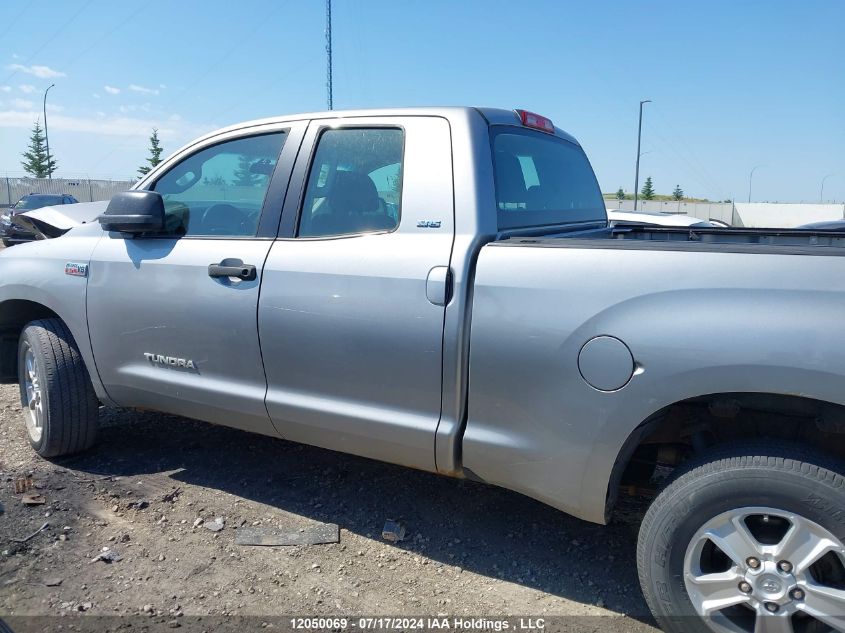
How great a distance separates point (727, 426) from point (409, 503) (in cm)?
176

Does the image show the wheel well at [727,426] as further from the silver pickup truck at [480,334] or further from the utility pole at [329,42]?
the utility pole at [329,42]

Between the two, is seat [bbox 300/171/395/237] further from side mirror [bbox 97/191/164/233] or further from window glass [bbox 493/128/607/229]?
side mirror [bbox 97/191/164/233]

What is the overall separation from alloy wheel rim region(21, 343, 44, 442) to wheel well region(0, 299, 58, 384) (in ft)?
0.84

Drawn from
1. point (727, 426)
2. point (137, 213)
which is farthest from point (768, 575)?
point (137, 213)

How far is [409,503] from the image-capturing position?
3.59m

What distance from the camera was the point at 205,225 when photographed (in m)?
3.48

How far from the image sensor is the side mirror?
11.1 ft

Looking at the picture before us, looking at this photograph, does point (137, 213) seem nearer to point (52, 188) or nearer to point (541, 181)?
point (541, 181)

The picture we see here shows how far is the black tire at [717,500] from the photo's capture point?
2.04 meters

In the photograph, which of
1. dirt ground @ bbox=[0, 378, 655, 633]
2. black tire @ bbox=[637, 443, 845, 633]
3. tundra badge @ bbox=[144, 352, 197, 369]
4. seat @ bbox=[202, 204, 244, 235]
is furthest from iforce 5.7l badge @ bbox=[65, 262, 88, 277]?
black tire @ bbox=[637, 443, 845, 633]

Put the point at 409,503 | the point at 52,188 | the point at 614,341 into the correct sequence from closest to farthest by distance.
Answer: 1. the point at 614,341
2. the point at 409,503
3. the point at 52,188

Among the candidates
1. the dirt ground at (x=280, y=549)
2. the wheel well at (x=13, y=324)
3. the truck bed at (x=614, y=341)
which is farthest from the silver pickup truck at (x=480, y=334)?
the dirt ground at (x=280, y=549)

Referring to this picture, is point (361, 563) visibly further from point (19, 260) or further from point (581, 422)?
point (19, 260)

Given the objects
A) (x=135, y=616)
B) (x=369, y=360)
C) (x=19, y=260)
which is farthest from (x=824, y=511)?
(x=19, y=260)
